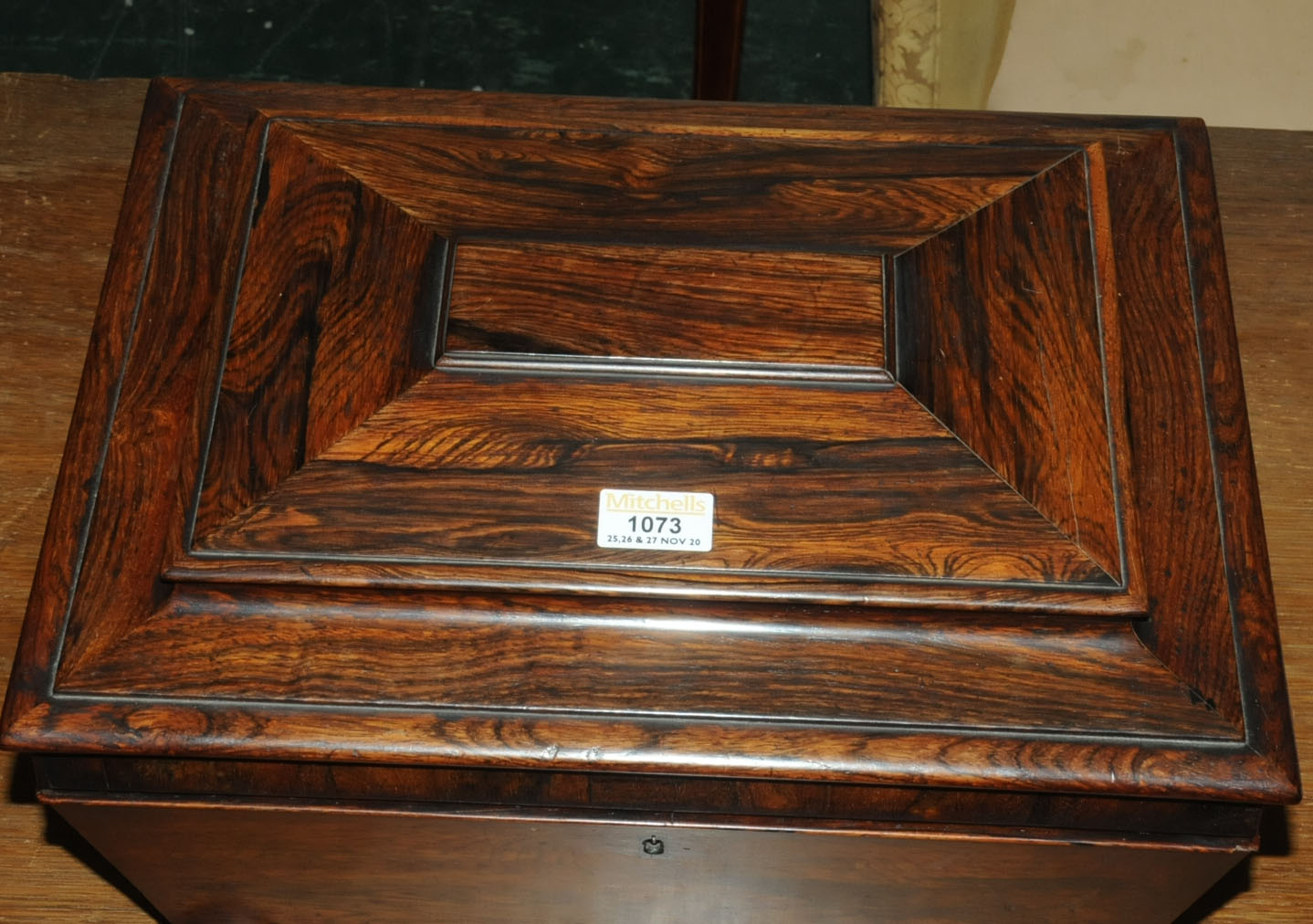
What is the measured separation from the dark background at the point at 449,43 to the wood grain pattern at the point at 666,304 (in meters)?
0.91

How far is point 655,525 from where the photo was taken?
83cm

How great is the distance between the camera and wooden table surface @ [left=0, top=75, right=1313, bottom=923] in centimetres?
103

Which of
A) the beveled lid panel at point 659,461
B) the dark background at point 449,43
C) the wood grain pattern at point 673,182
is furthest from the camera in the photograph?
the dark background at point 449,43

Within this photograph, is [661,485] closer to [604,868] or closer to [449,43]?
[604,868]

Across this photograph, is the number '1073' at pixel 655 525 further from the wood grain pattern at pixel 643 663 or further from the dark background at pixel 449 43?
the dark background at pixel 449 43

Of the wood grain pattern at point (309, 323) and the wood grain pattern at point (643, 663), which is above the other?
the wood grain pattern at point (309, 323)

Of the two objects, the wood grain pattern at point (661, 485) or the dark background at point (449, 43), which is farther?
the dark background at point (449, 43)

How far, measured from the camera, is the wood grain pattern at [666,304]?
89 centimetres

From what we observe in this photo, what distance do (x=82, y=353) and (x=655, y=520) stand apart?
0.58 metres

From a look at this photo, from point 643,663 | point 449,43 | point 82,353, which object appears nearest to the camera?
point 643,663

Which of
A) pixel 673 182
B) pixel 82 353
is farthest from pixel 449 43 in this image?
pixel 673 182

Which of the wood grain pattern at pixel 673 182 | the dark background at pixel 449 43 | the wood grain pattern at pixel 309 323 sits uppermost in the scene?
the dark background at pixel 449 43

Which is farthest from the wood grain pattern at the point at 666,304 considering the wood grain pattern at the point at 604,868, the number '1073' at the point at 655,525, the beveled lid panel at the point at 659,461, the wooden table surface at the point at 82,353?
the wooden table surface at the point at 82,353

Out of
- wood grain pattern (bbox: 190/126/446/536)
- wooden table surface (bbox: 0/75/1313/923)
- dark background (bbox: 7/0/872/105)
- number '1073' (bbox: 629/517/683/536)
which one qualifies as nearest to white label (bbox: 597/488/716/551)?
number '1073' (bbox: 629/517/683/536)
